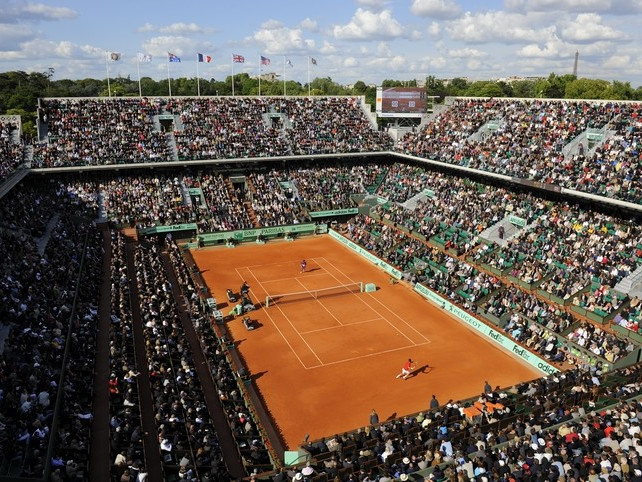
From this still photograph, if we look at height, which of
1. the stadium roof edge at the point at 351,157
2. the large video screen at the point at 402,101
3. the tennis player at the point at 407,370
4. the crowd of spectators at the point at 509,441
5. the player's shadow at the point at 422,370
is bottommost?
the player's shadow at the point at 422,370

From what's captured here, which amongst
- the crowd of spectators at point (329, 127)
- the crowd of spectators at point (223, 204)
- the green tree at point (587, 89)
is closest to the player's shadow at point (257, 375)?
the crowd of spectators at point (223, 204)

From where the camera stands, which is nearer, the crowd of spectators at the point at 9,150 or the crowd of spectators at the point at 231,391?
the crowd of spectators at the point at 231,391

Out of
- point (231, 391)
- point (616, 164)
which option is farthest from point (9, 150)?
point (616, 164)

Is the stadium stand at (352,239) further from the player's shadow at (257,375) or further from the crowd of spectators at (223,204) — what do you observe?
the player's shadow at (257,375)

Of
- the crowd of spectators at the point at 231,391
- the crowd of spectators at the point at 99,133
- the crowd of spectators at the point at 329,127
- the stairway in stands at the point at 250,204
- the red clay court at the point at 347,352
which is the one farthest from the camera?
the crowd of spectators at the point at 329,127

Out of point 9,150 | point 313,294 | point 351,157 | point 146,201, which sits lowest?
point 313,294

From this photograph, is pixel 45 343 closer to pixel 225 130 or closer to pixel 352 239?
pixel 352 239

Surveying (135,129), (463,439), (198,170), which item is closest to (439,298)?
(463,439)
